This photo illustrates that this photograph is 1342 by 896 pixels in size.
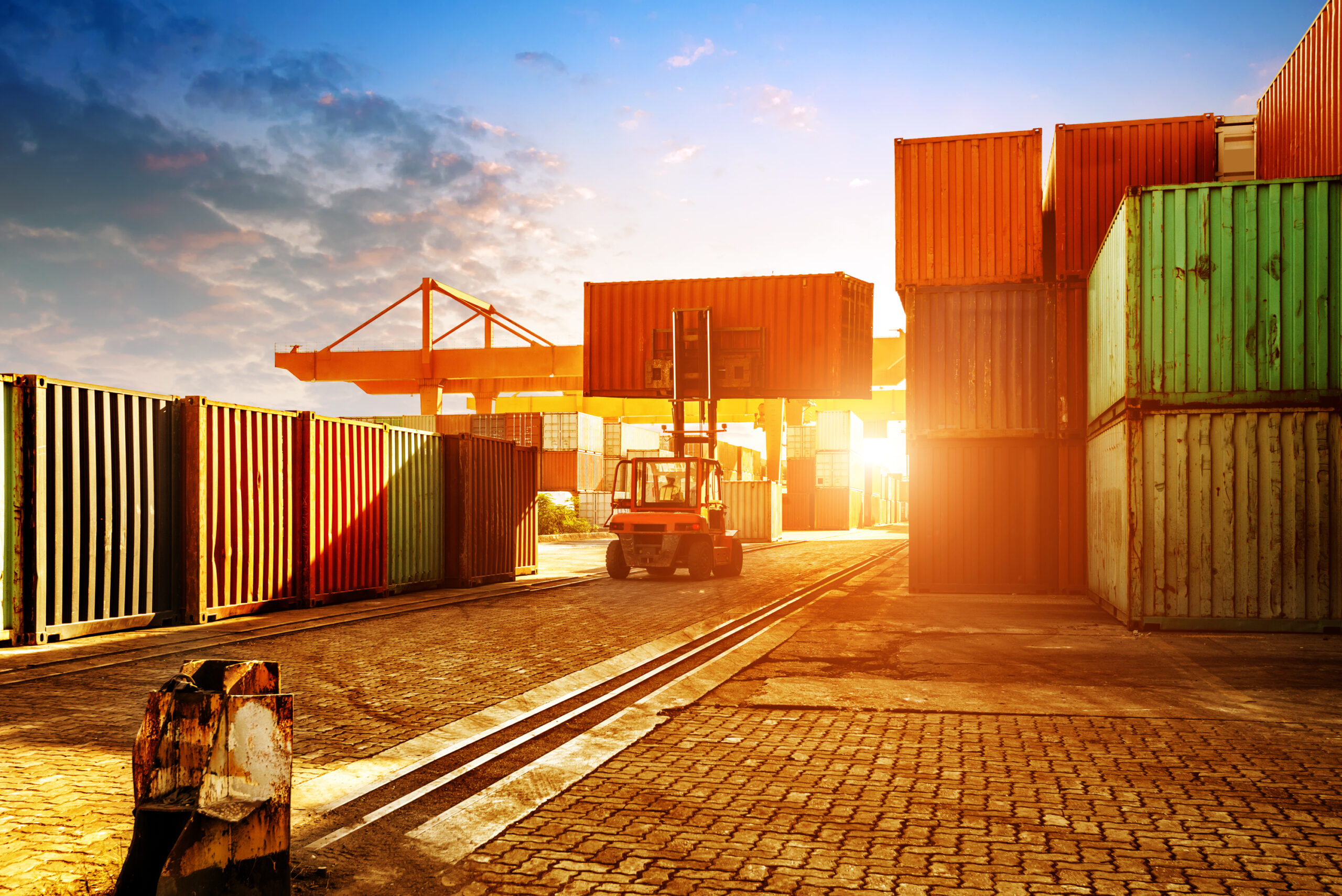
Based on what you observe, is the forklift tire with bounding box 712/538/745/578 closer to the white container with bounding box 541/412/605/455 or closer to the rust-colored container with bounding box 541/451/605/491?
the rust-colored container with bounding box 541/451/605/491

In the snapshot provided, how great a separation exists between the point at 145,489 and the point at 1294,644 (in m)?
12.5

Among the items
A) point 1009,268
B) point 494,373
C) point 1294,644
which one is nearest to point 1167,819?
point 1294,644

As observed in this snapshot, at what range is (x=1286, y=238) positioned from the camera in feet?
34.3

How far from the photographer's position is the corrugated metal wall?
9.60 m

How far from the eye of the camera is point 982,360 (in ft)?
49.0

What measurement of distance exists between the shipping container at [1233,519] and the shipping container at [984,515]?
3700 millimetres

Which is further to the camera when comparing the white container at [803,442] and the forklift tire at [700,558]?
the white container at [803,442]

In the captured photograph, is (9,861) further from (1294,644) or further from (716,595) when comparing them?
(716,595)

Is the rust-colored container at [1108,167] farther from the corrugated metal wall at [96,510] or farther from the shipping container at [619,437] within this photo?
the shipping container at [619,437]

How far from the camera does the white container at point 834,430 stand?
55.2 m

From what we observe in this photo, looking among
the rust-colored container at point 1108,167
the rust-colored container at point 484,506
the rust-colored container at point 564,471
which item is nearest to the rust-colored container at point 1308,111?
the rust-colored container at point 1108,167

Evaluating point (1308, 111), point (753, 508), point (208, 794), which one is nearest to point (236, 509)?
point (208, 794)

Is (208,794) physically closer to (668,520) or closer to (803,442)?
(668,520)

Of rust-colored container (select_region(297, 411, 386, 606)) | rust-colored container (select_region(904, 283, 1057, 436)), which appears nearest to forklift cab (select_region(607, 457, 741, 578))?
rust-colored container (select_region(297, 411, 386, 606))
